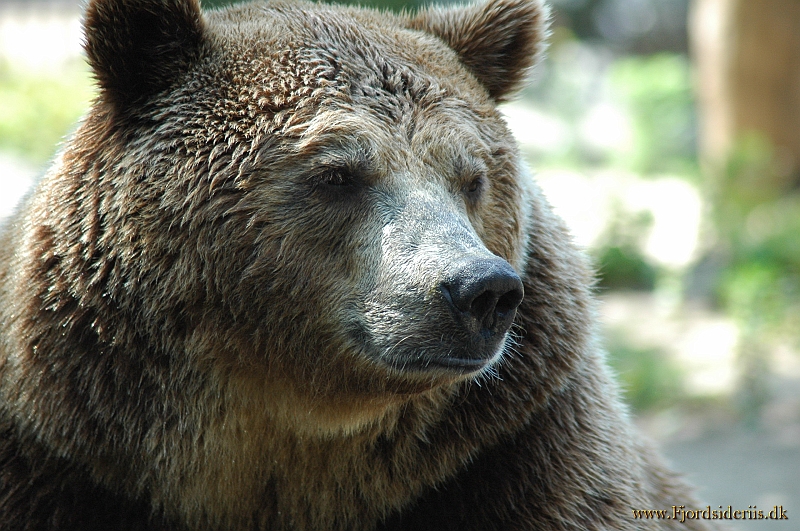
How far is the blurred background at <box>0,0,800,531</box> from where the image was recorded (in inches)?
338

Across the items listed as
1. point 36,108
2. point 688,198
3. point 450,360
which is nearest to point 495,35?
point 450,360

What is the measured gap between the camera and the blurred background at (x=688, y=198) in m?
8.59

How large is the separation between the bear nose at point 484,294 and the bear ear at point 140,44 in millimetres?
1370

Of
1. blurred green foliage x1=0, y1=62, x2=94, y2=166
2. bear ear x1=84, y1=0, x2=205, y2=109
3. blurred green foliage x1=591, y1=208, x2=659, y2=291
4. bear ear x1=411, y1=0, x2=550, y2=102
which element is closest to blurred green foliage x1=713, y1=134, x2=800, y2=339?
blurred green foliage x1=591, y1=208, x2=659, y2=291

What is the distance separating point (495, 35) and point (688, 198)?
1364cm

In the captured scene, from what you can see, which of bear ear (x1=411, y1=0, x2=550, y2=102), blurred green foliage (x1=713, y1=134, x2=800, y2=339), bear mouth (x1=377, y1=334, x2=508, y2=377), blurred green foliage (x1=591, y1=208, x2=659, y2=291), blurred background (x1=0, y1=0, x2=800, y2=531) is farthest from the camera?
blurred green foliage (x1=591, y1=208, x2=659, y2=291)

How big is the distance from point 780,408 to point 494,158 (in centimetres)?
655

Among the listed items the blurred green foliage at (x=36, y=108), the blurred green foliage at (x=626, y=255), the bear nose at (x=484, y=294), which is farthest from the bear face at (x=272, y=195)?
the blurred green foliage at (x=36, y=108)

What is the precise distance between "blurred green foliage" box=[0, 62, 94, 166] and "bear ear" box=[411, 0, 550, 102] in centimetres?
1337

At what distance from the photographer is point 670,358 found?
34.1 ft

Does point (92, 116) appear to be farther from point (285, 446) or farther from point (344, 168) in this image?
point (285, 446)

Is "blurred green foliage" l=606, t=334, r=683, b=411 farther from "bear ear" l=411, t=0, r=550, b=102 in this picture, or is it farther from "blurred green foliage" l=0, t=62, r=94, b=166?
"blurred green foliage" l=0, t=62, r=94, b=166

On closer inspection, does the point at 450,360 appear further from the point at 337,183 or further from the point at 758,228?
the point at 758,228

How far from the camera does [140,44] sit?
11.2 feet
